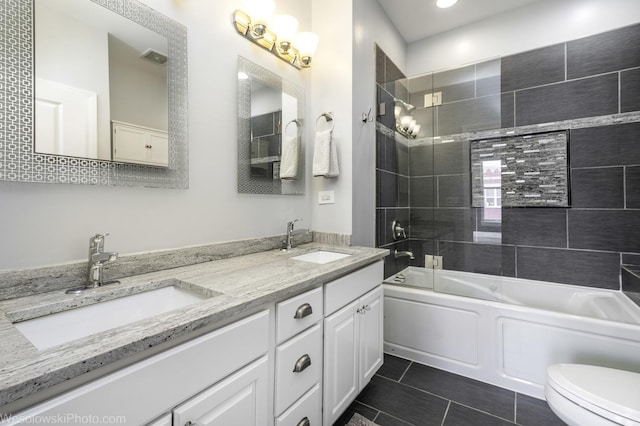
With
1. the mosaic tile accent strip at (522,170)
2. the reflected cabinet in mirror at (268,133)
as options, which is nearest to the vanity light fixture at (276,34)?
the reflected cabinet in mirror at (268,133)

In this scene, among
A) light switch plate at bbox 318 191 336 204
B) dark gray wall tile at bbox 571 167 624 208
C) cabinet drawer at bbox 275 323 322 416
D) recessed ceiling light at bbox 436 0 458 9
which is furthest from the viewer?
recessed ceiling light at bbox 436 0 458 9

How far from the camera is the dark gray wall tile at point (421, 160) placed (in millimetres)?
2605

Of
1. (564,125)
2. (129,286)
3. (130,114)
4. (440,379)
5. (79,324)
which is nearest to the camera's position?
(79,324)

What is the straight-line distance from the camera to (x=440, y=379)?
6.06 ft

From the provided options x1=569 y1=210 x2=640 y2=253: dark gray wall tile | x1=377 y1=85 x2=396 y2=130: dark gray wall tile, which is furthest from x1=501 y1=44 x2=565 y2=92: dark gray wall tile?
x1=569 y1=210 x2=640 y2=253: dark gray wall tile

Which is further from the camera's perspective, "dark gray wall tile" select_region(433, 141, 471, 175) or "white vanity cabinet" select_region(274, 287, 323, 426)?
"dark gray wall tile" select_region(433, 141, 471, 175)

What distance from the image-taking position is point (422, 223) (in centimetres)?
265

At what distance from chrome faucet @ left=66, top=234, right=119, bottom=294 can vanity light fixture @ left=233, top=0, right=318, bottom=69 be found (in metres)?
1.29

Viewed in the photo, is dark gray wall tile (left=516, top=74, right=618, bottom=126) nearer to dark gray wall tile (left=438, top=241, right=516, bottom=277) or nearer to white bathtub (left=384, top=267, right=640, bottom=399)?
dark gray wall tile (left=438, top=241, right=516, bottom=277)

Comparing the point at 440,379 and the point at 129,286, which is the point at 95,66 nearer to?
the point at 129,286

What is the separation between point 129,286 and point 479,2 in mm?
3115

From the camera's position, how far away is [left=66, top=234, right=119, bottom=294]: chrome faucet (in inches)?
36.5

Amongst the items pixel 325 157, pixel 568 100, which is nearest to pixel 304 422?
pixel 325 157

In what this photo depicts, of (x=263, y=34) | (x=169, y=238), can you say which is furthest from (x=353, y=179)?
(x=169, y=238)
